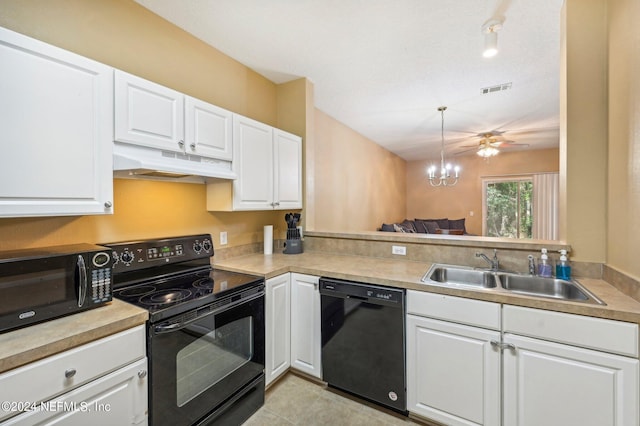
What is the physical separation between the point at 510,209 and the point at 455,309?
22.4ft

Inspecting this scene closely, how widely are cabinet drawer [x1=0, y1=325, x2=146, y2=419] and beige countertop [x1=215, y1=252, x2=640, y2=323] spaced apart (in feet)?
2.80

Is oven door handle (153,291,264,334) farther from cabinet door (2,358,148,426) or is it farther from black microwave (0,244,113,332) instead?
black microwave (0,244,113,332)

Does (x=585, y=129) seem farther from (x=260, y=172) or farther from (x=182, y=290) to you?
(x=182, y=290)

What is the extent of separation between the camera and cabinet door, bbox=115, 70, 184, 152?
1455mm

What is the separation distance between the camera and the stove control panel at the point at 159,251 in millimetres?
1644

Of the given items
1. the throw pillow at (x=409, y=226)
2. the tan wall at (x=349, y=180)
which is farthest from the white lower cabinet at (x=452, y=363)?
the throw pillow at (x=409, y=226)

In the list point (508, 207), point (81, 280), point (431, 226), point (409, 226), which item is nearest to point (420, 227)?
point (431, 226)

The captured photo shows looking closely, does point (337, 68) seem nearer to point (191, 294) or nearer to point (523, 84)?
point (523, 84)

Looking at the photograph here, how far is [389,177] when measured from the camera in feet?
22.2

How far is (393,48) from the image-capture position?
242 cm

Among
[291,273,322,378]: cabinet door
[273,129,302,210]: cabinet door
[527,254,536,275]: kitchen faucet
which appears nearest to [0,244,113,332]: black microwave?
[291,273,322,378]: cabinet door


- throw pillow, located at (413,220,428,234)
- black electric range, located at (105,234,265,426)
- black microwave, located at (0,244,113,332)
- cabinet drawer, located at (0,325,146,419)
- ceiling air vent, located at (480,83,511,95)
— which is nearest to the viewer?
cabinet drawer, located at (0,325,146,419)

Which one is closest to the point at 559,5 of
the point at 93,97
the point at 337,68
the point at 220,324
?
the point at 337,68

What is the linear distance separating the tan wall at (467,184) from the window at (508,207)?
18cm
